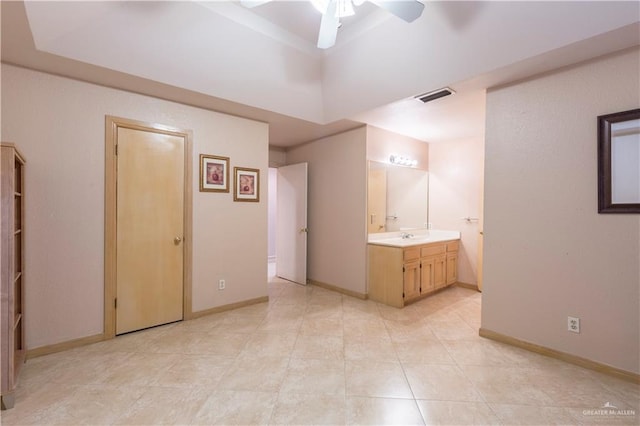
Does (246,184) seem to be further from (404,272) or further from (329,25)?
(404,272)

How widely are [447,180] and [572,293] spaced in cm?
274

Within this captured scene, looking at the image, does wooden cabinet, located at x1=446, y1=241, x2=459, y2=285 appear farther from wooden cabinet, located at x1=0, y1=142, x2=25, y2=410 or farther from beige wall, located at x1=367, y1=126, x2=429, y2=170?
wooden cabinet, located at x1=0, y1=142, x2=25, y2=410

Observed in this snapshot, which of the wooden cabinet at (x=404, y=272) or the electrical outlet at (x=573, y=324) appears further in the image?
the wooden cabinet at (x=404, y=272)

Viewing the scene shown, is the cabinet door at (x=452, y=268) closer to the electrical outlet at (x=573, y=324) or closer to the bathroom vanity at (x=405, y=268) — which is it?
the bathroom vanity at (x=405, y=268)

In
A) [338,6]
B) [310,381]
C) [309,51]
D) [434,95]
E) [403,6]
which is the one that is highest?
[309,51]

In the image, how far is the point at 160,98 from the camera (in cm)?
286

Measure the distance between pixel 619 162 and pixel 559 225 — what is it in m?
0.57

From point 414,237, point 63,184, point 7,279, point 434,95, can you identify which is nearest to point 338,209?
point 414,237

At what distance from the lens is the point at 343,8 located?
6.89 feet

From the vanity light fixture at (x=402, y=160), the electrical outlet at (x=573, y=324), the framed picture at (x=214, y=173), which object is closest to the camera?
the electrical outlet at (x=573, y=324)

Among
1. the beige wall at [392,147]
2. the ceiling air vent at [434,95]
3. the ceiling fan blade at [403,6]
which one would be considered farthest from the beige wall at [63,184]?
the ceiling air vent at [434,95]

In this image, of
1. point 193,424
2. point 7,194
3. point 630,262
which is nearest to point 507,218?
point 630,262

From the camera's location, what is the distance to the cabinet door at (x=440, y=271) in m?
4.05

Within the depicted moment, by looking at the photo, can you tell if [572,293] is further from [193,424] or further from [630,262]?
[193,424]
